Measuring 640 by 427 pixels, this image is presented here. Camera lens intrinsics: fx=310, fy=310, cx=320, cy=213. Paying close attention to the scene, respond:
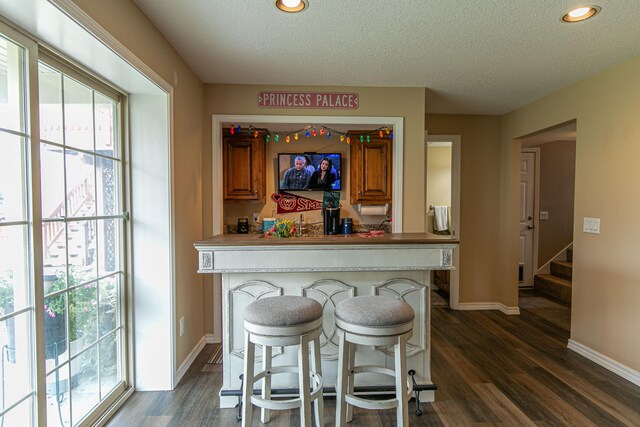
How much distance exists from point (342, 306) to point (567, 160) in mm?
5329

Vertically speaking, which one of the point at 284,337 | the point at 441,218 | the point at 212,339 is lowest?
the point at 212,339

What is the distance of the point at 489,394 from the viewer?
2207 mm

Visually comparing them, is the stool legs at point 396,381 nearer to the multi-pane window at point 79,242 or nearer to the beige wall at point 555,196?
the multi-pane window at point 79,242

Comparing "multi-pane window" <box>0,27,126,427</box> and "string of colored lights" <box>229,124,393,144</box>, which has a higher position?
"string of colored lights" <box>229,124,393,144</box>

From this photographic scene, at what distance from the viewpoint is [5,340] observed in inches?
51.8

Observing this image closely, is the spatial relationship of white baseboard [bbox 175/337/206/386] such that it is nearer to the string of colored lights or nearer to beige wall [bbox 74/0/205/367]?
beige wall [bbox 74/0/205/367]

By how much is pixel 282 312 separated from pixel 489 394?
1.72 m

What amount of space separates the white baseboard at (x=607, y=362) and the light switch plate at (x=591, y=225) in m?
1.06

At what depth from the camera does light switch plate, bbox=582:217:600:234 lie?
2.73 metres

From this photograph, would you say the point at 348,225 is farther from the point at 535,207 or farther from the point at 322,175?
the point at 535,207

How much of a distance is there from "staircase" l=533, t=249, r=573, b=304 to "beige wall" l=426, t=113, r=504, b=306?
1.15 m

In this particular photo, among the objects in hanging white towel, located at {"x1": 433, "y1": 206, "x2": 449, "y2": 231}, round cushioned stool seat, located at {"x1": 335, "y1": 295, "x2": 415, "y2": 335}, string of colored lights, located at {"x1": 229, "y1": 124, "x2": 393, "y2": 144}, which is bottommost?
round cushioned stool seat, located at {"x1": 335, "y1": 295, "x2": 415, "y2": 335}

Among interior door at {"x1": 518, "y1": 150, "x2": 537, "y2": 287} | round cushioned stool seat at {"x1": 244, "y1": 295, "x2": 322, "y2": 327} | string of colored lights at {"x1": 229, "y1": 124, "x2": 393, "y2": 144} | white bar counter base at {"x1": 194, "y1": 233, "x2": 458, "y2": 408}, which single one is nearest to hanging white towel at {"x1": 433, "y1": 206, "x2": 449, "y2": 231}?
interior door at {"x1": 518, "y1": 150, "x2": 537, "y2": 287}

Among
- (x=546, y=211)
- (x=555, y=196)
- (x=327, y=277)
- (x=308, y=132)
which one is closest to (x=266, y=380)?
(x=327, y=277)
